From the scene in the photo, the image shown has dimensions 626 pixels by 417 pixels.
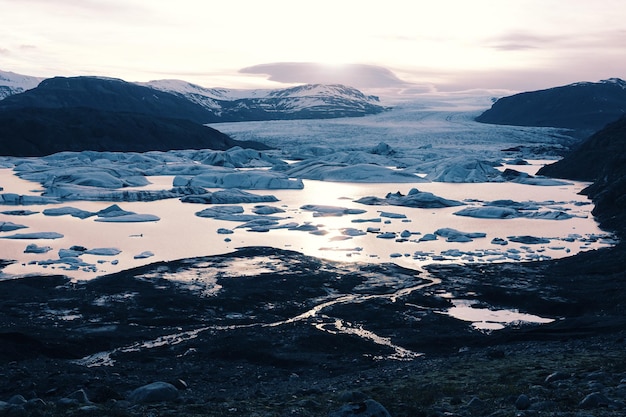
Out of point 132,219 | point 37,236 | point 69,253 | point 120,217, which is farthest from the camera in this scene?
point 120,217

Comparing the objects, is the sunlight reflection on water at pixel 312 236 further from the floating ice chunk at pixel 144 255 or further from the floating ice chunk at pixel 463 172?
the floating ice chunk at pixel 463 172

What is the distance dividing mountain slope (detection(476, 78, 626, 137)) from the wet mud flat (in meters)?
90.8

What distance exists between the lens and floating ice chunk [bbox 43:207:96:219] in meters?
27.7

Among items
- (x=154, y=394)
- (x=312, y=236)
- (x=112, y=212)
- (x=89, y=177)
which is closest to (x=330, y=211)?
(x=312, y=236)

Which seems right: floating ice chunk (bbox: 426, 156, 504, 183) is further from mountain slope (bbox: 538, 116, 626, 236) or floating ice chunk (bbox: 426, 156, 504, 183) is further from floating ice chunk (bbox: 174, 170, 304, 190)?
floating ice chunk (bbox: 174, 170, 304, 190)

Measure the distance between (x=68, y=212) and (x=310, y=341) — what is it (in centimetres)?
1914

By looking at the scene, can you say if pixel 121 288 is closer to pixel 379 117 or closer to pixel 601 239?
pixel 601 239

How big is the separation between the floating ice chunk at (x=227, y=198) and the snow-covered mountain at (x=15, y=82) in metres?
138

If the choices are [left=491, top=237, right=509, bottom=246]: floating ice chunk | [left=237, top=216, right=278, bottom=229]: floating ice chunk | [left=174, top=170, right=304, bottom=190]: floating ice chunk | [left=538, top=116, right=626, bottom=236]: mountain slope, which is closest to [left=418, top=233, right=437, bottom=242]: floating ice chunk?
[left=491, top=237, right=509, bottom=246]: floating ice chunk

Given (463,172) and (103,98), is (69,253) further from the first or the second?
(103,98)

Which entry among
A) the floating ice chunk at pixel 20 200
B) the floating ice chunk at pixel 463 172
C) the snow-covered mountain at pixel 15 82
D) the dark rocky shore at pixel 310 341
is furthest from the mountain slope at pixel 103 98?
the dark rocky shore at pixel 310 341

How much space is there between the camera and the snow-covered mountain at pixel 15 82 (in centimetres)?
16012

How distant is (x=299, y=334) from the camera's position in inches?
487

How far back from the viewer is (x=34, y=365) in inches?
404
